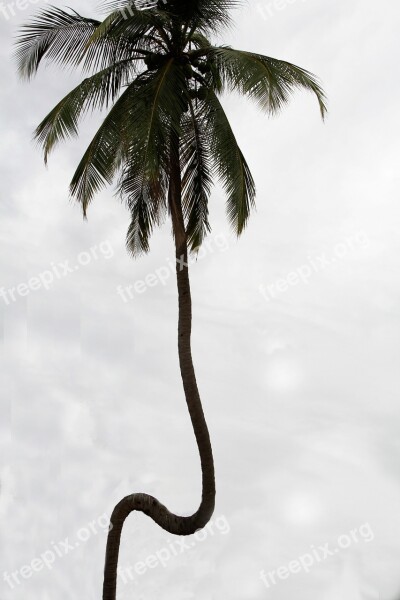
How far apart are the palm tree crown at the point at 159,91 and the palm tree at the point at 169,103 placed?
21 millimetres

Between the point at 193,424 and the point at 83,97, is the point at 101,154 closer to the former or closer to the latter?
the point at 83,97

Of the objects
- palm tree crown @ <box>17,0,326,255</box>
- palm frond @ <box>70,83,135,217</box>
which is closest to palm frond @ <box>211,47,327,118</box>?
palm tree crown @ <box>17,0,326,255</box>

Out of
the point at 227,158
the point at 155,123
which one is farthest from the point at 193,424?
the point at 155,123

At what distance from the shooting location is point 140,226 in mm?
15164

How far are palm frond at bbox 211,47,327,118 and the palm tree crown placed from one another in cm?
2

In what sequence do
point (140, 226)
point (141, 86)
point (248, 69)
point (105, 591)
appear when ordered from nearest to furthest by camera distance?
point (248, 69) → point (141, 86) → point (105, 591) → point (140, 226)

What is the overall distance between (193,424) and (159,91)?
6354 mm

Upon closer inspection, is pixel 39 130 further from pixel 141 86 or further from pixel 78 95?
pixel 141 86

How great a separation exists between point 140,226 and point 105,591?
8.00 metres

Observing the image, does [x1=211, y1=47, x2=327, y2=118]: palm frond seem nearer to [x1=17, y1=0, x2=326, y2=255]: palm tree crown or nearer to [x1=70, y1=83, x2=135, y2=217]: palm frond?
[x1=17, y1=0, x2=326, y2=255]: palm tree crown

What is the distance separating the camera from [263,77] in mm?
11797

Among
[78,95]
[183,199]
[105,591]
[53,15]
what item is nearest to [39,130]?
[78,95]

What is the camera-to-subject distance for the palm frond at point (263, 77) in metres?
11.8

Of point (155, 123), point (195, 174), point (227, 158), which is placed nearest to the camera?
point (155, 123)
